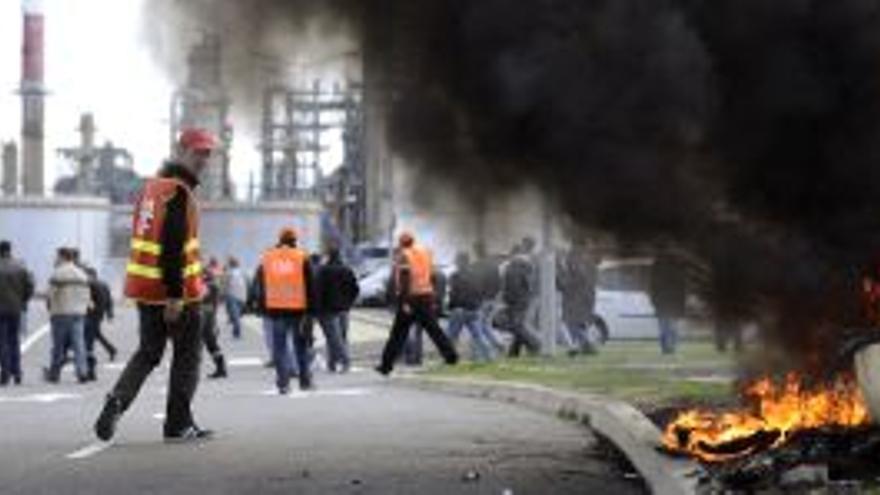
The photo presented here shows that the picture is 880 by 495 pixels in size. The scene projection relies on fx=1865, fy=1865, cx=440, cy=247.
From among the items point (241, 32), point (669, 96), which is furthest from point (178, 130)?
point (669, 96)

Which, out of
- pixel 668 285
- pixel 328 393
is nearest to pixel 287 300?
pixel 328 393

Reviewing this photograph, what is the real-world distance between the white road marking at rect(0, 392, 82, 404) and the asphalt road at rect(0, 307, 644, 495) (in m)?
0.66

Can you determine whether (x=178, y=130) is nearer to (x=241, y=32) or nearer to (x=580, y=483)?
(x=241, y=32)

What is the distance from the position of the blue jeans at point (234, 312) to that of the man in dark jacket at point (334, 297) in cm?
1273

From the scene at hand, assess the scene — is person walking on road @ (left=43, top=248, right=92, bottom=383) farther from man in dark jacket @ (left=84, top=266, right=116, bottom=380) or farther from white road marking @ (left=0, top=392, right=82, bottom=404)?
white road marking @ (left=0, top=392, right=82, bottom=404)

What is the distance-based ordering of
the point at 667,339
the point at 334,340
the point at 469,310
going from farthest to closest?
the point at 469,310, the point at 334,340, the point at 667,339

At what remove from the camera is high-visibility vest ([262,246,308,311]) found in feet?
57.2

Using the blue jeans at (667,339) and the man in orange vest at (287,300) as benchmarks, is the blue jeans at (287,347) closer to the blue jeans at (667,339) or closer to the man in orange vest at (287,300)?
the man in orange vest at (287,300)

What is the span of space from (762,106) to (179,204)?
13.7ft

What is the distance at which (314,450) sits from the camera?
10.7 metres

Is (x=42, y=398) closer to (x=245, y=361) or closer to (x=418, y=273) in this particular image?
(x=418, y=273)

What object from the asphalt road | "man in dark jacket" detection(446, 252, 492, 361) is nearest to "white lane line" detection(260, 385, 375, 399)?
the asphalt road

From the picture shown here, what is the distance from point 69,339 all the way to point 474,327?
5328 millimetres

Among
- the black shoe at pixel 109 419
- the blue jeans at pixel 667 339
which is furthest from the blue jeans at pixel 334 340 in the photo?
the black shoe at pixel 109 419
